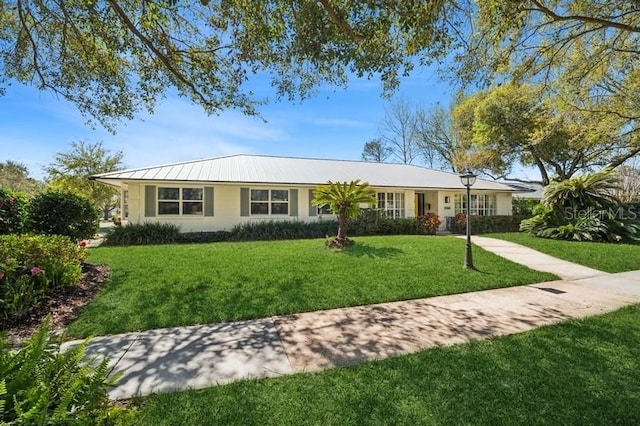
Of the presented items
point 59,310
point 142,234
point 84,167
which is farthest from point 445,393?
point 84,167

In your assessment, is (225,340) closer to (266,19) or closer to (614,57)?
(266,19)

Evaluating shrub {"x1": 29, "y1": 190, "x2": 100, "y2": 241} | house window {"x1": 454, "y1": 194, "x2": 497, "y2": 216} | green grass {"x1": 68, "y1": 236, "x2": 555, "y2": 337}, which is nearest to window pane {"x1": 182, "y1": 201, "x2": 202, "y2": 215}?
green grass {"x1": 68, "y1": 236, "x2": 555, "y2": 337}

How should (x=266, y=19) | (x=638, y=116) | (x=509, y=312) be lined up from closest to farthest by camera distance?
(x=509, y=312), (x=266, y=19), (x=638, y=116)

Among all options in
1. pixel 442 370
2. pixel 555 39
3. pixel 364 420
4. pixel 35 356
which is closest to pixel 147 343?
pixel 35 356

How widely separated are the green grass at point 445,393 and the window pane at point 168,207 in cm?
1302

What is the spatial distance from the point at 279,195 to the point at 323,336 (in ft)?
40.9

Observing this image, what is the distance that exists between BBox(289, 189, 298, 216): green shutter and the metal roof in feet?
2.17

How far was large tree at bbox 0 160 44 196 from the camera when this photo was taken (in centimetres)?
4297

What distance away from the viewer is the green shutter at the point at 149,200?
46.4 ft

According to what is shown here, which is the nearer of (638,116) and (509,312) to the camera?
(509,312)

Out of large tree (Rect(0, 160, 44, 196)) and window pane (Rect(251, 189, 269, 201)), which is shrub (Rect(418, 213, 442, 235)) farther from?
large tree (Rect(0, 160, 44, 196))

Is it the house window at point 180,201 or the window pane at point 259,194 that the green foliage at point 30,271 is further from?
the window pane at point 259,194

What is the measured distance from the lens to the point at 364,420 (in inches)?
102

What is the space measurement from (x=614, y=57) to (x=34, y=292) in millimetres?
13914
